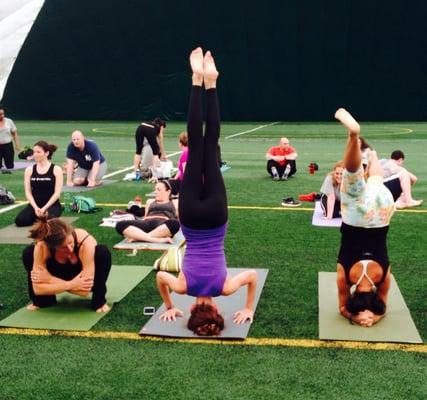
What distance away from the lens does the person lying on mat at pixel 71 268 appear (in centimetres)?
441

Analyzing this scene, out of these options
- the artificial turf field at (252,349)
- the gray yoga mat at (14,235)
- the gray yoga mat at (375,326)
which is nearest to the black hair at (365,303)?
the gray yoga mat at (375,326)

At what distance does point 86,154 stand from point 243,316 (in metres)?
6.80

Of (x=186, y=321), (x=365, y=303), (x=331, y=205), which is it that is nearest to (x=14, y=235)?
(x=186, y=321)

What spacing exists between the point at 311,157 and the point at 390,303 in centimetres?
1046

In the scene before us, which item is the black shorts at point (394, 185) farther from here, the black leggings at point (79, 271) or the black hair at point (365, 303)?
the black leggings at point (79, 271)

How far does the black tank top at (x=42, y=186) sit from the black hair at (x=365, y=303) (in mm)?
4177

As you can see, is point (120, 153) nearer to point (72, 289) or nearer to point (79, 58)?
point (72, 289)

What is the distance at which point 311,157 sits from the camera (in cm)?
1502

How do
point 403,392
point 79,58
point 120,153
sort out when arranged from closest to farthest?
point 403,392 → point 120,153 → point 79,58

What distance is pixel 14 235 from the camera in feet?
23.5

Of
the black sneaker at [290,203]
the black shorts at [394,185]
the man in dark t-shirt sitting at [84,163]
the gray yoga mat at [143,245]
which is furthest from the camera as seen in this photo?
the man in dark t-shirt sitting at [84,163]

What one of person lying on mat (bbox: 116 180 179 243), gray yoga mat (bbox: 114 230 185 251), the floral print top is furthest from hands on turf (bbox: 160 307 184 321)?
person lying on mat (bbox: 116 180 179 243)

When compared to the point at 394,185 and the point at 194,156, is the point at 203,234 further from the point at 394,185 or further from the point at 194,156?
the point at 394,185

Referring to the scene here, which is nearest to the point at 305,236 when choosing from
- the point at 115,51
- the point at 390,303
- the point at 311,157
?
the point at 390,303
